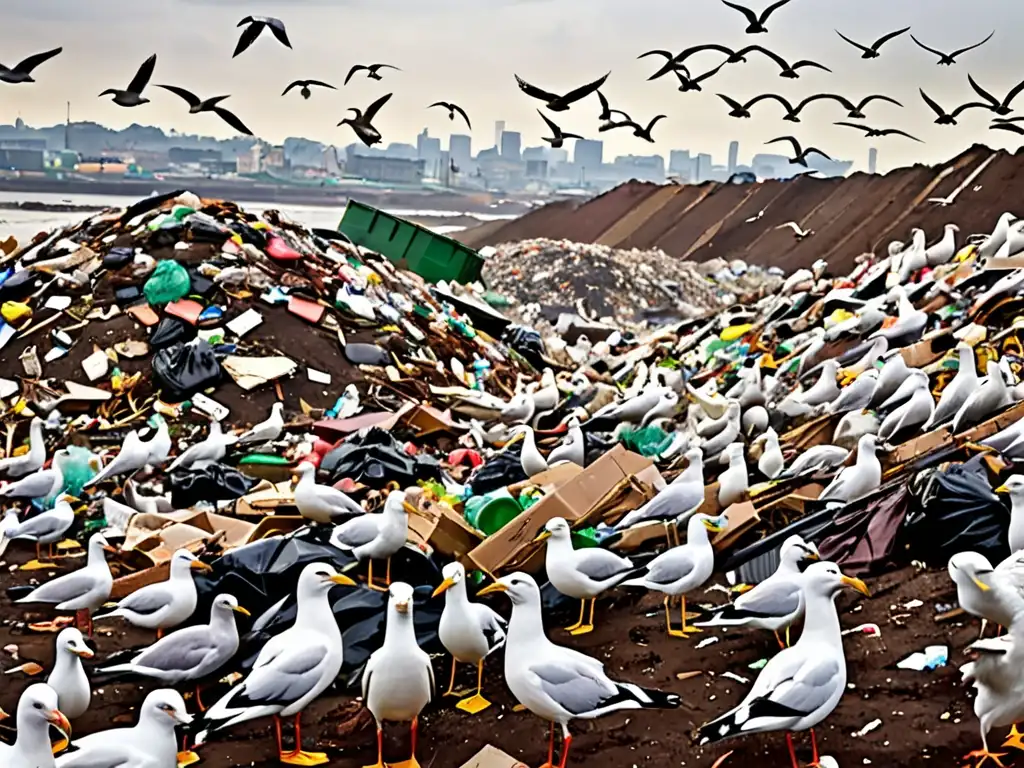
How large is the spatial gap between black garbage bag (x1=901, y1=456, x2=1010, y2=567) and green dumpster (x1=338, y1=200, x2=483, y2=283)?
34.6ft

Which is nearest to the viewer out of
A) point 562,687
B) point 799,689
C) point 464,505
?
point 799,689

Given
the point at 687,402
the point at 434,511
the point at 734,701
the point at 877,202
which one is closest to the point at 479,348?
the point at 687,402

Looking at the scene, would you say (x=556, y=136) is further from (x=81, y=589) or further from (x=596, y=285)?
(x=596, y=285)

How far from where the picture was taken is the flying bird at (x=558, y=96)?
7.57m

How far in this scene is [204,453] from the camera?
284 inches

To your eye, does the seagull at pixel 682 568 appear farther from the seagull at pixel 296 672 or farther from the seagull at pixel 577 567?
the seagull at pixel 296 672

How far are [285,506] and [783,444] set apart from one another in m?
2.95

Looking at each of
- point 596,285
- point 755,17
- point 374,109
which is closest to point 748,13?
point 755,17

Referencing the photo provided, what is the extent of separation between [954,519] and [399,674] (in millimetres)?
2313

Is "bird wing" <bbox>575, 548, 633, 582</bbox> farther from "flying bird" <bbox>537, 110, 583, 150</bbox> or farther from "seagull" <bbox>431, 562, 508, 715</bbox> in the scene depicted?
"flying bird" <bbox>537, 110, 583, 150</bbox>

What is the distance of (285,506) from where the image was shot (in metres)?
6.18

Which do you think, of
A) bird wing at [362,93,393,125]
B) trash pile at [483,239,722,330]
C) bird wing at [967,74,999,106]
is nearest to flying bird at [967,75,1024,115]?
bird wing at [967,74,999,106]

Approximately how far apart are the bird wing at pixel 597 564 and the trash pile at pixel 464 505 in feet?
0.04

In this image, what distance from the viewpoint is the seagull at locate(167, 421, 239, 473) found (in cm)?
709
